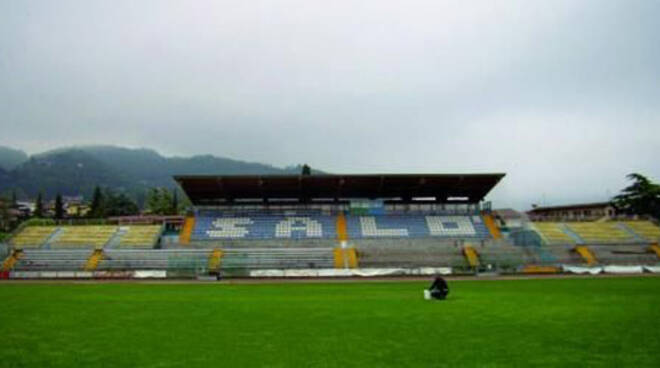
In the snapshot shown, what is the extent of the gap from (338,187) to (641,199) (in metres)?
46.4

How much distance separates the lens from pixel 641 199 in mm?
77500

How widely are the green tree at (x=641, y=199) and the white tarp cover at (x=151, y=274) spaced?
209 feet

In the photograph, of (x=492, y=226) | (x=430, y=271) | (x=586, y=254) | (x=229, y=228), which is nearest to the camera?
(x=430, y=271)

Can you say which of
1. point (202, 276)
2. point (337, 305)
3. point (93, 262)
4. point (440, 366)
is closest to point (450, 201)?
point (202, 276)

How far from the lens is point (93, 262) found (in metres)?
47.9

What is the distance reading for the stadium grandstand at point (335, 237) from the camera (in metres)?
47.4

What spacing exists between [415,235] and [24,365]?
1916 inches

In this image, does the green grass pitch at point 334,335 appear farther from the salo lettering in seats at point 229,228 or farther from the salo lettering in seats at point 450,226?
the salo lettering in seats at point 450,226

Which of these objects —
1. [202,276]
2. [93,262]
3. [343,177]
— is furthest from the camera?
[343,177]

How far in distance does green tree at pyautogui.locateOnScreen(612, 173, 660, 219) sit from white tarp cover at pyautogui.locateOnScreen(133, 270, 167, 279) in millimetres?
63814

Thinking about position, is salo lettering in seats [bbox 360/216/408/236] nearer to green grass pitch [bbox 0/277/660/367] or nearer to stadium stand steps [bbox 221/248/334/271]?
stadium stand steps [bbox 221/248/334/271]

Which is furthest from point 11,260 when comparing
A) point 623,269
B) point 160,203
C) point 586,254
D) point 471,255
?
point 160,203

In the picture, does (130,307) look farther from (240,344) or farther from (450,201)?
(450,201)

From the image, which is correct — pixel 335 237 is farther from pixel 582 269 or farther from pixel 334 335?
pixel 334 335
